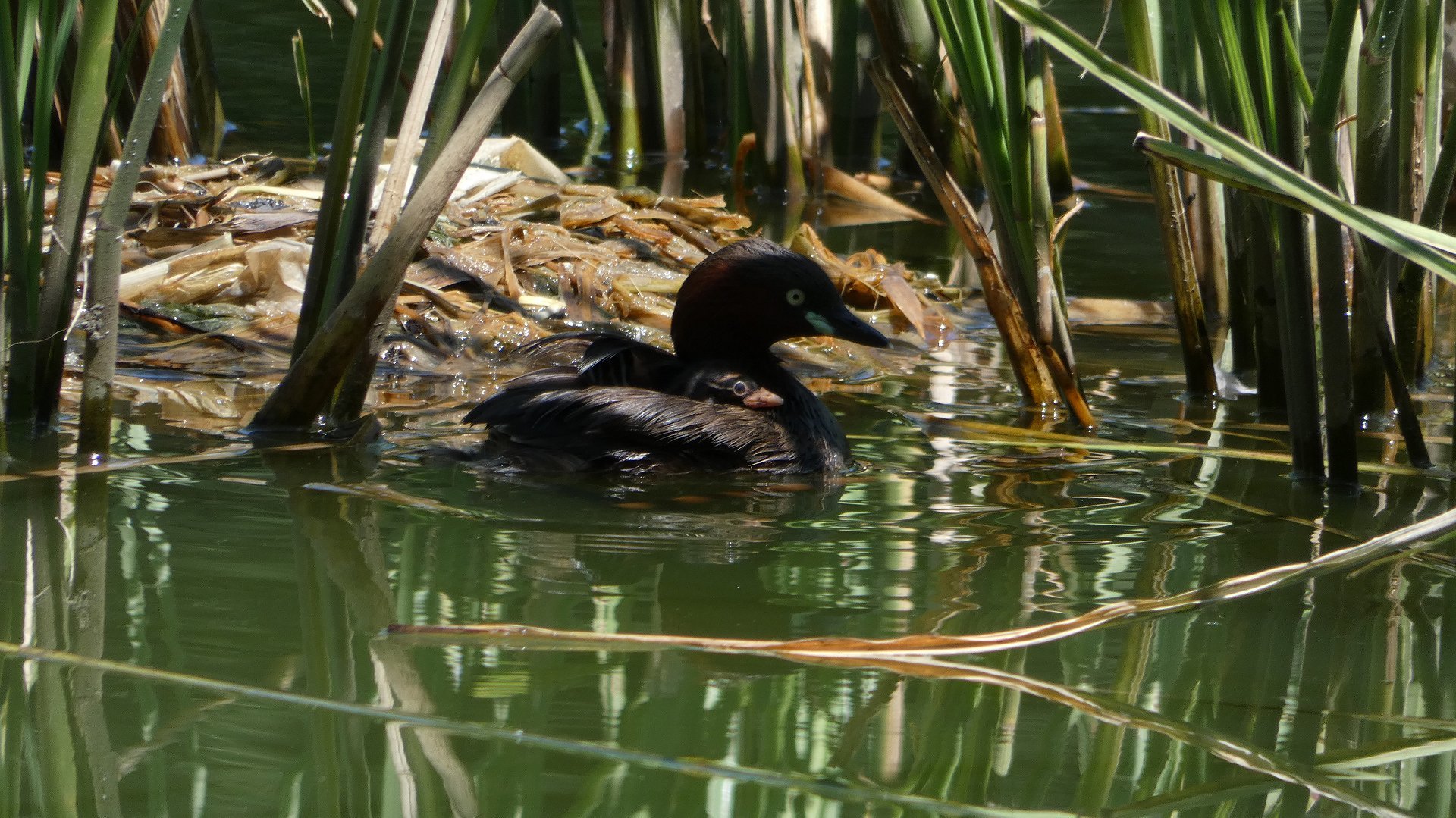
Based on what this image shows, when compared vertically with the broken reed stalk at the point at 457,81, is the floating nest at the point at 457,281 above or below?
below

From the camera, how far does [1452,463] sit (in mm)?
3695

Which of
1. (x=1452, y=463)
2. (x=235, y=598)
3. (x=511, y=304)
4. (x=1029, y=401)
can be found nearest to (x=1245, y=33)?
(x=1452, y=463)

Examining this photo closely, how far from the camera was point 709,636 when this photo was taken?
2469mm

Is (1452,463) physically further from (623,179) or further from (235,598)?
(623,179)

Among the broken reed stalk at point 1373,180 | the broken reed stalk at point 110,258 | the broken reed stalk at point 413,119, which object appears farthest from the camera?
the broken reed stalk at point 413,119

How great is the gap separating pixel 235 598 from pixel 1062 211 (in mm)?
6102

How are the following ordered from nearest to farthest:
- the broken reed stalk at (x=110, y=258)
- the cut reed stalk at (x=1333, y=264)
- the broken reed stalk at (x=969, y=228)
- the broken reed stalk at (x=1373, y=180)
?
the cut reed stalk at (x=1333, y=264)
the broken reed stalk at (x=110, y=258)
the broken reed stalk at (x=1373, y=180)
the broken reed stalk at (x=969, y=228)

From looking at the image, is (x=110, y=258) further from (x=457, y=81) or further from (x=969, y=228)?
(x=969, y=228)

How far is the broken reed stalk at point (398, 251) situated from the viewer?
339 cm

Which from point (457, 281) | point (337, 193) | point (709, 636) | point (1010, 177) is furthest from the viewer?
point (457, 281)

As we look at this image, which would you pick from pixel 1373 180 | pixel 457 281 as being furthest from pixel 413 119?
pixel 1373 180

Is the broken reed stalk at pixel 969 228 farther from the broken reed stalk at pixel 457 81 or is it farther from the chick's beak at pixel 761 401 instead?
the broken reed stalk at pixel 457 81

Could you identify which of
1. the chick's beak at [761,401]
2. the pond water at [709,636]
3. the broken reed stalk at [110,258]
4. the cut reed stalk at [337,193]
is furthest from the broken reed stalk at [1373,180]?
the broken reed stalk at [110,258]

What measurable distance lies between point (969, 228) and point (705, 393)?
0.90 meters
